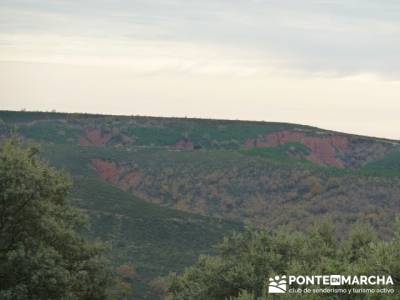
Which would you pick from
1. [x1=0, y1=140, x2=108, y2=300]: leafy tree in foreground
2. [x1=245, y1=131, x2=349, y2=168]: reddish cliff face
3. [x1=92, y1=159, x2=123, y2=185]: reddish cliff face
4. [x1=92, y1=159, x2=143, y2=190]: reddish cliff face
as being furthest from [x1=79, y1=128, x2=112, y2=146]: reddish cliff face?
[x1=0, y1=140, x2=108, y2=300]: leafy tree in foreground

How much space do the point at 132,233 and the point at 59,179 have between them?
3730 centimetres

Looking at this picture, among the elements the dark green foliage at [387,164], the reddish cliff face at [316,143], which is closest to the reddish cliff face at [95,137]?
the reddish cliff face at [316,143]

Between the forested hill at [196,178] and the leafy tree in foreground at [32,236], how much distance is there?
2325 cm

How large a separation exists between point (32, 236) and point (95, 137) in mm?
107951

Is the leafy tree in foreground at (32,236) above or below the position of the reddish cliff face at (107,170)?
below

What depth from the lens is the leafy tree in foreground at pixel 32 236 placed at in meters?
34.0

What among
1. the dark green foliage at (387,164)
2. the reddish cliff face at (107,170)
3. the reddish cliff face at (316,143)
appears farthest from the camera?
the reddish cliff face at (316,143)

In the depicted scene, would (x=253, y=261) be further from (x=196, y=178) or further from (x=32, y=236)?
(x=196, y=178)

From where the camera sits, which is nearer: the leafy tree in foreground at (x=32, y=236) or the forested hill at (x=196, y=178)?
the leafy tree in foreground at (x=32, y=236)

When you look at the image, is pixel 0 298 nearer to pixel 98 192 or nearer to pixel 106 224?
pixel 106 224

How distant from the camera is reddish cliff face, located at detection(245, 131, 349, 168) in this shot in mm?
144375

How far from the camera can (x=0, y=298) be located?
107 ft

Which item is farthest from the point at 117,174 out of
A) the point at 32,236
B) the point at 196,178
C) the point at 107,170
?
the point at 32,236

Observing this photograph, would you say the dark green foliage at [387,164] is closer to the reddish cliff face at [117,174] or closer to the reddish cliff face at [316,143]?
the reddish cliff face at [316,143]
